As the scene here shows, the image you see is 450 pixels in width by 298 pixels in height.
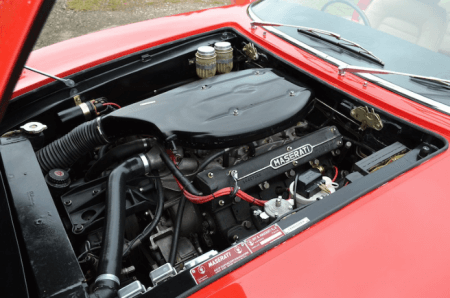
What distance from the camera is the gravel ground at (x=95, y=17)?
5.02 meters

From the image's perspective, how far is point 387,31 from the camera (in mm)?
1776

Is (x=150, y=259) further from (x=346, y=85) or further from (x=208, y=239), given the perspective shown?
(x=346, y=85)

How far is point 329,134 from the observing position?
155 centimetres

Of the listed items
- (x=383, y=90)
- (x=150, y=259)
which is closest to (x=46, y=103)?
(x=150, y=259)

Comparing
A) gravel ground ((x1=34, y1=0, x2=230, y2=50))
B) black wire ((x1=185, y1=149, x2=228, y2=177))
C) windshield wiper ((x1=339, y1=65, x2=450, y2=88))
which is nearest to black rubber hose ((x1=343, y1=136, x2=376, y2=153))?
windshield wiper ((x1=339, y1=65, x2=450, y2=88))

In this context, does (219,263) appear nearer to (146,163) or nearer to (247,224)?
(247,224)

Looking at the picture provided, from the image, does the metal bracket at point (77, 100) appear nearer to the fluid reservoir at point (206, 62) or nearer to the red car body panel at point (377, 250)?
the fluid reservoir at point (206, 62)

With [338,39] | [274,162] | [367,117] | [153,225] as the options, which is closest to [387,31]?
[338,39]

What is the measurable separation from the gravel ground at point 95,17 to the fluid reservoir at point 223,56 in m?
3.85

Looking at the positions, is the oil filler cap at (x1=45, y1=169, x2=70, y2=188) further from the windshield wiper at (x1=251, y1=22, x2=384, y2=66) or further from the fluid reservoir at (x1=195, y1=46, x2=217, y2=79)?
the windshield wiper at (x1=251, y1=22, x2=384, y2=66)

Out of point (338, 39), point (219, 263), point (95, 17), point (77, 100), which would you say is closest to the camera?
point (219, 263)

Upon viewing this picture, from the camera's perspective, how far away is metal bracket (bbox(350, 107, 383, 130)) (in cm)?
139

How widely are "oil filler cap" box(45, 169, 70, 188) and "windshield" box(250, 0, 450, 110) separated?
1.23 metres

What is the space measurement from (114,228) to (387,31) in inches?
62.1
